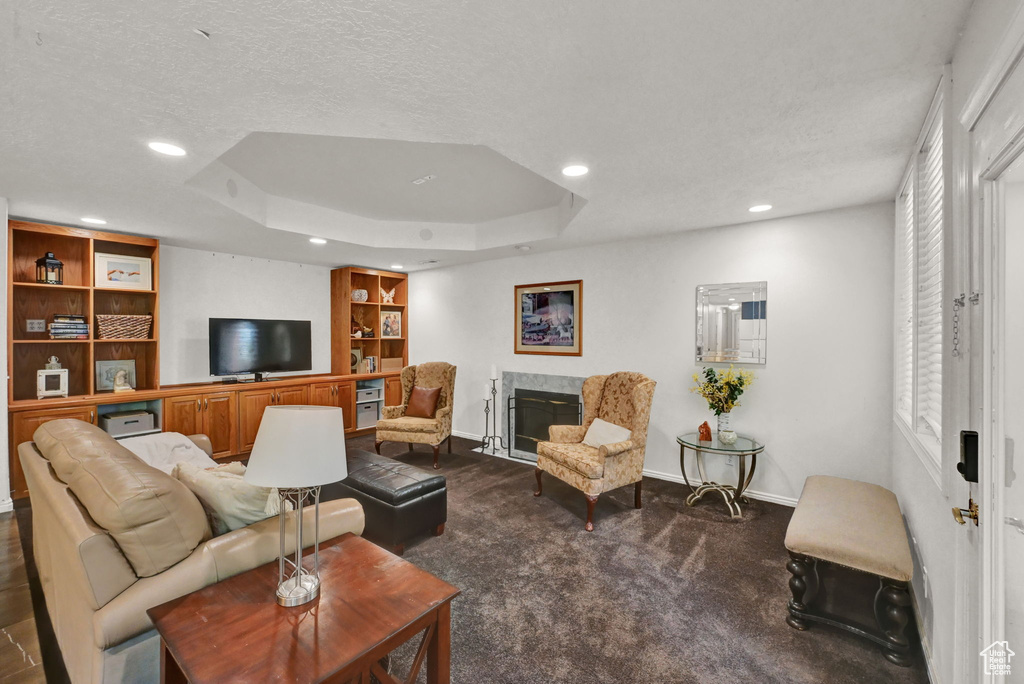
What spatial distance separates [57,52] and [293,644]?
2099mm

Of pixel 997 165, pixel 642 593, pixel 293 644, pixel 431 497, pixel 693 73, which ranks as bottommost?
pixel 642 593

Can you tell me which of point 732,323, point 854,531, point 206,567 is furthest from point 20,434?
point 732,323

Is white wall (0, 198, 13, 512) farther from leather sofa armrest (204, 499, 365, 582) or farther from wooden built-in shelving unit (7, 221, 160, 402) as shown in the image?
leather sofa armrest (204, 499, 365, 582)

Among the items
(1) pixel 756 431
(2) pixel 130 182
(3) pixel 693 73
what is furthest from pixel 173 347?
(1) pixel 756 431

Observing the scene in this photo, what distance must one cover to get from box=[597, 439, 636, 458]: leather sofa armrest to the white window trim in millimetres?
1655

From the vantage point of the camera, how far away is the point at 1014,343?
1.14 m

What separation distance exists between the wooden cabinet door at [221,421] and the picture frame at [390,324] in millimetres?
2131

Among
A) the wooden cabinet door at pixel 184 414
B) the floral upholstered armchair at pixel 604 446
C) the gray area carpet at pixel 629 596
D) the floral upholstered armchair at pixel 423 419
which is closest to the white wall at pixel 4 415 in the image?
the wooden cabinet door at pixel 184 414

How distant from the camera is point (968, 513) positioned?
50.4 inches

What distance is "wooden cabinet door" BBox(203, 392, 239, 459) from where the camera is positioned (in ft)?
15.3

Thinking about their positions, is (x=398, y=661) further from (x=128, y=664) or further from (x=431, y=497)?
(x=431, y=497)

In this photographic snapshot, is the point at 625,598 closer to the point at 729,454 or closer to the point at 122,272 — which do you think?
the point at 729,454

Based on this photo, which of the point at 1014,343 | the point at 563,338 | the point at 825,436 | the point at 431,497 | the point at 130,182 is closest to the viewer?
the point at 1014,343

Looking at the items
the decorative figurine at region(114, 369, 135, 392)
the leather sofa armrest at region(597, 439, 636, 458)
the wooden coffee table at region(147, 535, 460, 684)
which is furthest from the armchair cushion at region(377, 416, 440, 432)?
the wooden coffee table at region(147, 535, 460, 684)
